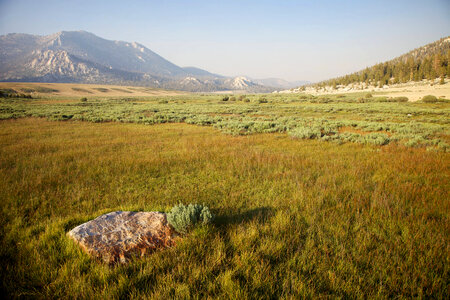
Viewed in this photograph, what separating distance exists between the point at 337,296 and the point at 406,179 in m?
5.50

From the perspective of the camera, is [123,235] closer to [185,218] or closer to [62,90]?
[185,218]

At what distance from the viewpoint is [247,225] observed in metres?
3.33

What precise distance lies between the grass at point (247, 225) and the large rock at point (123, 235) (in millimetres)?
188

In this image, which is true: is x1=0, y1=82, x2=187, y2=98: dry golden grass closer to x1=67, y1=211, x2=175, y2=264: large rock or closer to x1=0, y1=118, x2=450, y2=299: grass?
x1=0, y1=118, x2=450, y2=299: grass

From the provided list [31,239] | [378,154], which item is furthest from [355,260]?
[378,154]

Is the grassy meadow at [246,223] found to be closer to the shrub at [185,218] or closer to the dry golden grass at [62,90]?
the shrub at [185,218]

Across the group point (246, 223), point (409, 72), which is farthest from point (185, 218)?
point (409, 72)

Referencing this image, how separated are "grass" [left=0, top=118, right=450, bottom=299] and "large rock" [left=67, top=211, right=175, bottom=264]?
0.62 ft

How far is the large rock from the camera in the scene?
2.67 meters

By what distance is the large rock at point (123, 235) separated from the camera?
2.67 meters

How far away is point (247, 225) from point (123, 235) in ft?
6.66

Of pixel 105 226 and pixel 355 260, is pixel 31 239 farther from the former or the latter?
pixel 355 260

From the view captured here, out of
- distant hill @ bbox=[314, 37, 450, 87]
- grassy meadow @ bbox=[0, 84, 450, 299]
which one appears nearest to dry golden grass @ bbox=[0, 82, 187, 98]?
grassy meadow @ bbox=[0, 84, 450, 299]

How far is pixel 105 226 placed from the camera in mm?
3045
